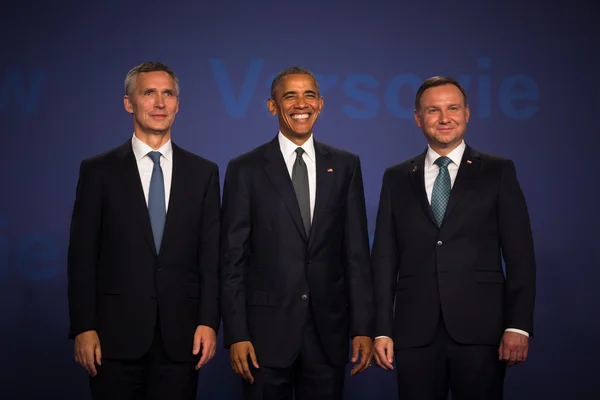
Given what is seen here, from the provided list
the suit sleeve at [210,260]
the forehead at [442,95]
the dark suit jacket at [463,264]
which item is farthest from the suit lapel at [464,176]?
the suit sleeve at [210,260]

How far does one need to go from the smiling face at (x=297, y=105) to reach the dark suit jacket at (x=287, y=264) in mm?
134

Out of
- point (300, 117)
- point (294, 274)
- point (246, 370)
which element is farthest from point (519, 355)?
point (300, 117)

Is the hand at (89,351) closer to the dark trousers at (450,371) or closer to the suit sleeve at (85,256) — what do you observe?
the suit sleeve at (85,256)

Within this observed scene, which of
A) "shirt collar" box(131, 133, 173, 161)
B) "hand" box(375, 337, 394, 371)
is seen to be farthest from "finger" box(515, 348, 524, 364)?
"shirt collar" box(131, 133, 173, 161)

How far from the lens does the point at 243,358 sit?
2.76 m

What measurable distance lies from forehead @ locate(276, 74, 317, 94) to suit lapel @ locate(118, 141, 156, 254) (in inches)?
26.7

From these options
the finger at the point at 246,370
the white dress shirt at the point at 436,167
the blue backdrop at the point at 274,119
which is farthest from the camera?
the blue backdrop at the point at 274,119

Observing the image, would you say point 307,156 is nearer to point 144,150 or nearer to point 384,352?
point 144,150

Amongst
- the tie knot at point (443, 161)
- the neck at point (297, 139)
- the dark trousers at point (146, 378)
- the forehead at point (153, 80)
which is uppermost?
the forehead at point (153, 80)

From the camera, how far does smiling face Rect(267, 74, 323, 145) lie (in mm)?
3002

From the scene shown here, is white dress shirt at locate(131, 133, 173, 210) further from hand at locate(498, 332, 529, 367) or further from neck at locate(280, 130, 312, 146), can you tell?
hand at locate(498, 332, 529, 367)

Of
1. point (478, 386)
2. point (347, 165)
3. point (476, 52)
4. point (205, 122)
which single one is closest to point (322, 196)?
point (347, 165)

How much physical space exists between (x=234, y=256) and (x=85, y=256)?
1.84ft

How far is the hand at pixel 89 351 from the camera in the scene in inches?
110
